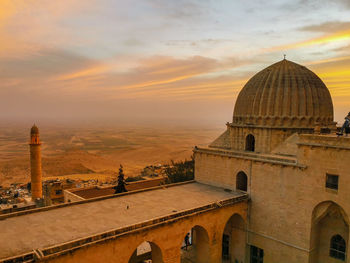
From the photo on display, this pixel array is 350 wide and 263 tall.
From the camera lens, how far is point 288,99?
19828 millimetres

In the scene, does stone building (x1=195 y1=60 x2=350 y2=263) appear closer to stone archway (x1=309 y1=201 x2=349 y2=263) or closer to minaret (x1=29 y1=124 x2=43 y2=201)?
stone archway (x1=309 y1=201 x2=349 y2=263)

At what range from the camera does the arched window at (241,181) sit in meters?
20.5

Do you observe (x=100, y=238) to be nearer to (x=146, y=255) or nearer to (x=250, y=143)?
(x=146, y=255)

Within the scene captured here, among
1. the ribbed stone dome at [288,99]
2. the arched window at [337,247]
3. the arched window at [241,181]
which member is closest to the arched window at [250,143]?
the ribbed stone dome at [288,99]

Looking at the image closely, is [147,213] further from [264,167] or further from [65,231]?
[264,167]

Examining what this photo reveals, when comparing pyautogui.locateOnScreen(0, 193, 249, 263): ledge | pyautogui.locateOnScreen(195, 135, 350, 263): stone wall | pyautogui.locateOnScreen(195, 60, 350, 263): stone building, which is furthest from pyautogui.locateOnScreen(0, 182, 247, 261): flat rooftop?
pyautogui.locateOnScreen(195, 60, 350, 263): stone building

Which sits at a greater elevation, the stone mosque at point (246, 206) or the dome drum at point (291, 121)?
the dome drum at point (291, 121)

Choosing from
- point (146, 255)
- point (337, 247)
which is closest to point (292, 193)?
point (337, 247)

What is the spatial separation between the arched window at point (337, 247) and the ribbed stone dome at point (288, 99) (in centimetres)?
733

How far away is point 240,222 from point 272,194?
350 cm

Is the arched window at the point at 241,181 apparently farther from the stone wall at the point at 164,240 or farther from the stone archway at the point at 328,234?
the stone archway at the point at 328,234

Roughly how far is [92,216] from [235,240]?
11.1 meters

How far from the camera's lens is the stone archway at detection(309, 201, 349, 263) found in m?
15.9

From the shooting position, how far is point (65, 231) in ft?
41.8
